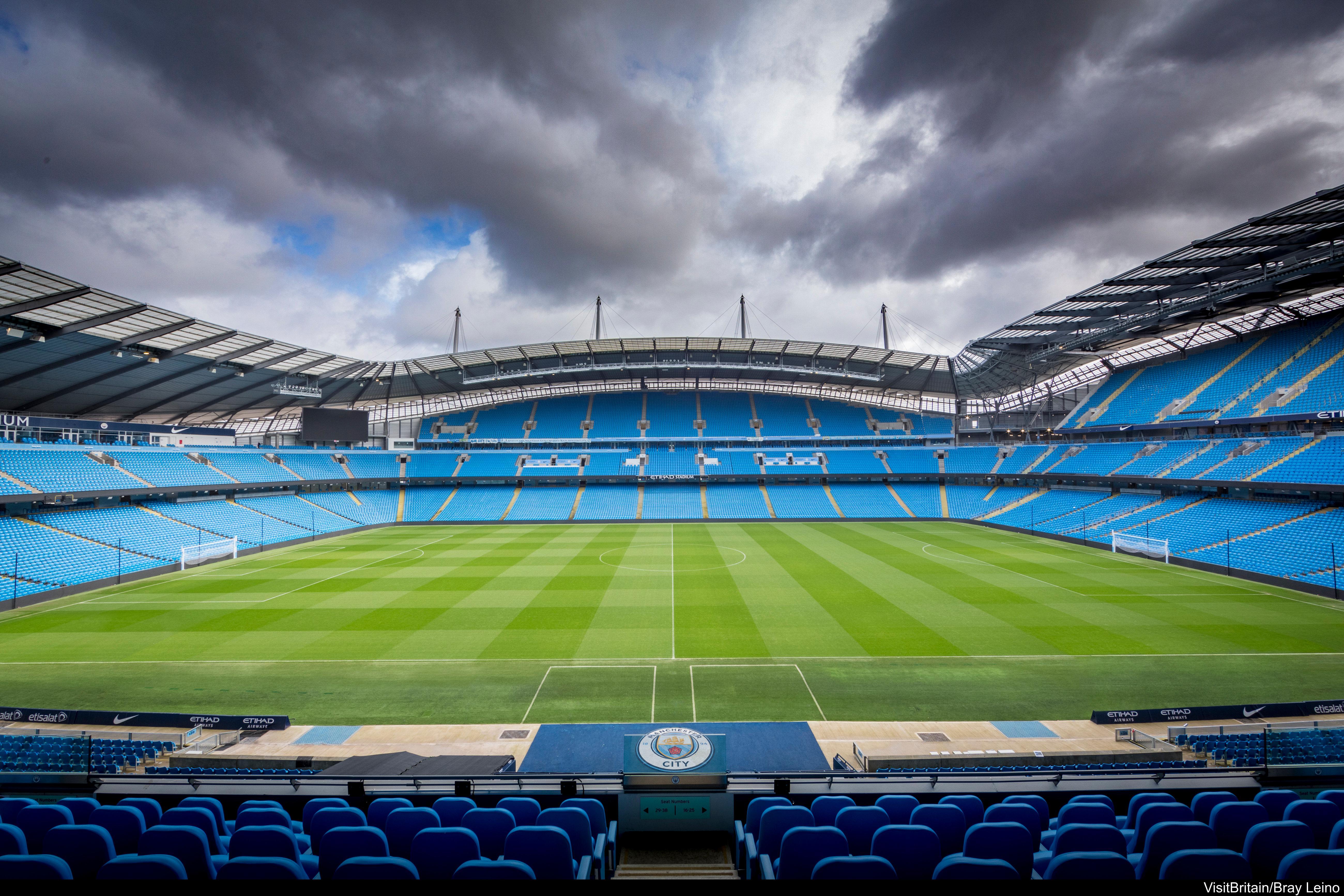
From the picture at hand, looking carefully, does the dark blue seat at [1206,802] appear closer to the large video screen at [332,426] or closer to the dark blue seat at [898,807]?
the dark blue seat at [898,807]

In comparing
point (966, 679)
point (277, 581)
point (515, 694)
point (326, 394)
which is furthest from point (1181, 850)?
point (326, 394)

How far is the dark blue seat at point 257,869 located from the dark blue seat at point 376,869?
30 centimetres

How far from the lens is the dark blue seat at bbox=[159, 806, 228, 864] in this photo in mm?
5043

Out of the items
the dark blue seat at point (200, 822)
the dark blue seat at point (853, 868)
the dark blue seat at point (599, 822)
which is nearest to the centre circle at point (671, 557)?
the dark blue seat at point (599, 822)

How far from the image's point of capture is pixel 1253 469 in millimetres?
32125

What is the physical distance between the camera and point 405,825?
17.1ft

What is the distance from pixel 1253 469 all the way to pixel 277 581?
53723 millimetres

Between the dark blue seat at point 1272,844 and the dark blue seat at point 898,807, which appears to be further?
the dark blue seat at point 898,807

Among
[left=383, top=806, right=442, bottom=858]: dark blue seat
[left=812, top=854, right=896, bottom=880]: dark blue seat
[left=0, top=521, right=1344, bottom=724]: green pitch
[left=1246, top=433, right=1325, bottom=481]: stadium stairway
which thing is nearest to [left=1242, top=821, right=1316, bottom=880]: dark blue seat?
[left=812, top=854, right=896, bottom=880]: dark blue seat

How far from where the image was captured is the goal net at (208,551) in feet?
103

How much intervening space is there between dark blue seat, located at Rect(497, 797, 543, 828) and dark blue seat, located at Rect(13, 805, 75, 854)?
3.41 m

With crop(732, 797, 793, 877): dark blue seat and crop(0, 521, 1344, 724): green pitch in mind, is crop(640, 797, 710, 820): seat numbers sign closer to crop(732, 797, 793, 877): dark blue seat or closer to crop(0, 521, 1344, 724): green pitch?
crop(732, 797, 793, 877): dark blue seat

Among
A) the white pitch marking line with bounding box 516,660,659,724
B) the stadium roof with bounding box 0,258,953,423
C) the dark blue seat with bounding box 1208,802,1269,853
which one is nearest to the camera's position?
the dark blue seat with bounding box 1208,802,1269,853

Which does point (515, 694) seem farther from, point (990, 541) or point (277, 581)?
point (990, 541)
